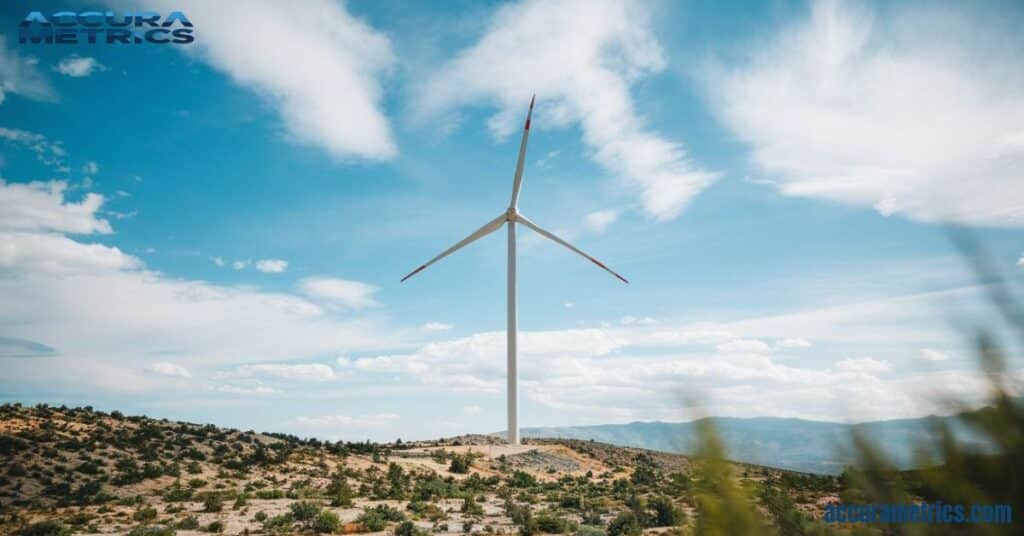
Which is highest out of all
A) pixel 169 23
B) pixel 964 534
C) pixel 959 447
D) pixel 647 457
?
pixel 169 23

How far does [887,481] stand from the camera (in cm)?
223

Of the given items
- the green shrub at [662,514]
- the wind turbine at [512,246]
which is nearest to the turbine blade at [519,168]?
the wind turbine at [512,246]

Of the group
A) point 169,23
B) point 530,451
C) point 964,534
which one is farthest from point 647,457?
point 964,534

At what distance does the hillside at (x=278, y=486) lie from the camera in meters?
27.3

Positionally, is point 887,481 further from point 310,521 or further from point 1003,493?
point 310,521

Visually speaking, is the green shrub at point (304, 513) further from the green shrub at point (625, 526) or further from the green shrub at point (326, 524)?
the green shrub at point (625, 526)

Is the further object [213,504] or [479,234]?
[479,234]

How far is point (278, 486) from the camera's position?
4056 cm

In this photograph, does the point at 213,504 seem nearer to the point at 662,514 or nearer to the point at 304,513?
the point at 304,513

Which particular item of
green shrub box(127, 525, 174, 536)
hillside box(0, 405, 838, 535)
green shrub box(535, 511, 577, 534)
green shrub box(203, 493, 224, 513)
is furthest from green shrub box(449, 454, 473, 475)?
green shrub box(127, 525, 174, 536)

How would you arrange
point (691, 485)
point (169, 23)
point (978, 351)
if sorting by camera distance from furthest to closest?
point (169, 23) < point (691, 485) < point (978, 351)

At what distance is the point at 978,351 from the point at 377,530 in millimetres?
27911

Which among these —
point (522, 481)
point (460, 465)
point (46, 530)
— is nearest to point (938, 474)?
point (46, 530)

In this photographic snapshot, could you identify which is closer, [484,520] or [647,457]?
[484,520]
